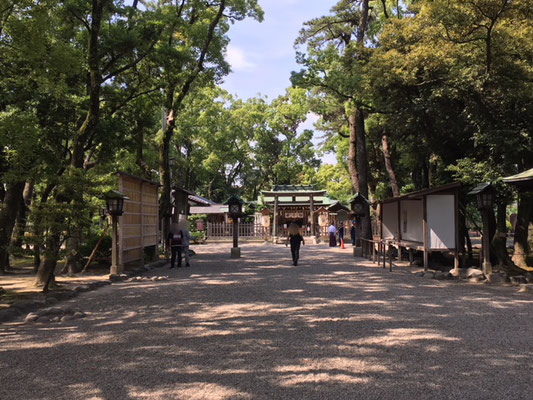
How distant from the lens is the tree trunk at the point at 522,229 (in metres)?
12.5

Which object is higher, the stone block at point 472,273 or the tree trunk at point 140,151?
the tree trunk at point 140,151

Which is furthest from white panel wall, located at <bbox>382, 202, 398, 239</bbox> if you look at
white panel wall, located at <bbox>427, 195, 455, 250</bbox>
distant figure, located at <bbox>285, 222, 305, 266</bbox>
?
distant figure, located at <bbox>285, 222, 305, 266</bbox>

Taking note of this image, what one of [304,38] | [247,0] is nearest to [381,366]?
[247,0]

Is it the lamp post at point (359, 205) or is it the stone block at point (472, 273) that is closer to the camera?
the stone block at point (472, 273)

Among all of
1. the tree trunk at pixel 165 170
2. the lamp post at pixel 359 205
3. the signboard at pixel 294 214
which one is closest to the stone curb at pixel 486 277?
the lamp post at pixel 359 205

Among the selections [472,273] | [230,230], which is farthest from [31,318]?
[230,230]

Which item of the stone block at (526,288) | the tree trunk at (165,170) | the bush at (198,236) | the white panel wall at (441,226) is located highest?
the tree trunk at (165,170)

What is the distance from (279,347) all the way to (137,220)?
999cm

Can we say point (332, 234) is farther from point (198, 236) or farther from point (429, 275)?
point (429, 275)

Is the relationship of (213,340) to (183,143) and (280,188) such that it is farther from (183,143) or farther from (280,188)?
(183,143)

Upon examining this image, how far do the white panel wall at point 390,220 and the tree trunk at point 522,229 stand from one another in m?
4.11

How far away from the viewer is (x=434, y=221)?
12156mm

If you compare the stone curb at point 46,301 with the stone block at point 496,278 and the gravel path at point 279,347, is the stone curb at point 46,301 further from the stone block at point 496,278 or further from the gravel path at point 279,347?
the stone block at point 496,278

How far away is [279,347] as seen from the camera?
4879 millimetres
